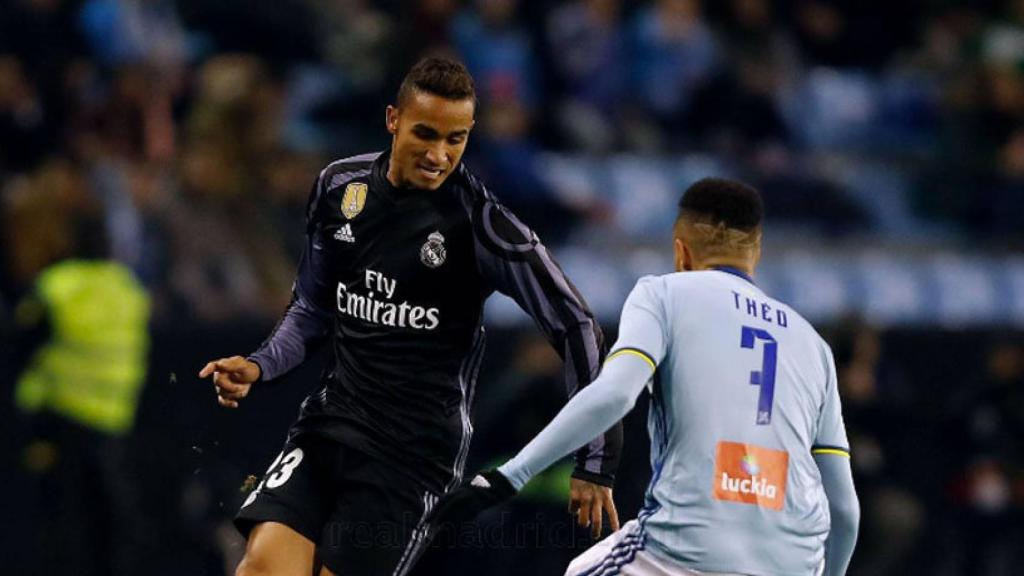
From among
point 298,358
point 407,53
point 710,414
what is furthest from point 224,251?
point 710,414

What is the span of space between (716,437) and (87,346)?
6.27 m

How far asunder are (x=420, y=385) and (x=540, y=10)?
27.4 feet

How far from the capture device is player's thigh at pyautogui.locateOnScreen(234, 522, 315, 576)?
5375 mm

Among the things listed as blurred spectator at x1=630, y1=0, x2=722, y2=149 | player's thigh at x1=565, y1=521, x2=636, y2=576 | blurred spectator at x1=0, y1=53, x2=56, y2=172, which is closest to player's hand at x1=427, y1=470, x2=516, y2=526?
player's thigh at x1=565, y1=521, x2=636, y2=576

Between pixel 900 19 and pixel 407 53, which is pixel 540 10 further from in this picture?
pixel 900 19

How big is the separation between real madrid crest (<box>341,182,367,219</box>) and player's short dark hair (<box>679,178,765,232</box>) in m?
1.12

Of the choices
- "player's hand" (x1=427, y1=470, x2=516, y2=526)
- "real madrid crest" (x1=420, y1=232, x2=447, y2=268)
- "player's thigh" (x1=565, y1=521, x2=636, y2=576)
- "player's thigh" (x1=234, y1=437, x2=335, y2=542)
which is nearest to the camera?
"player's hand" (x1=427, y1=470, x2=516, y2=526)

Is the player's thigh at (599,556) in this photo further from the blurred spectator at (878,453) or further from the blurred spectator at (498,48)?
the blurred spectator at (498,48)

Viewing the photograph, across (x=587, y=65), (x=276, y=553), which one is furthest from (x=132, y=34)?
(x=276, y=553)

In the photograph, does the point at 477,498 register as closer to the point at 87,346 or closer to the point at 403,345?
the point at 403,345

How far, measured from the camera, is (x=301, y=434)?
5.73 m

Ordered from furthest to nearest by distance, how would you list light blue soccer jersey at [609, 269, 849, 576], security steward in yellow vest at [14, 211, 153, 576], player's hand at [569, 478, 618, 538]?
security steward in yellow vest at [14, 211, 153, 576]
player's hand at [569, 478, 618, 538]
light blue soccer jersey at [609, 269, 849, 576]

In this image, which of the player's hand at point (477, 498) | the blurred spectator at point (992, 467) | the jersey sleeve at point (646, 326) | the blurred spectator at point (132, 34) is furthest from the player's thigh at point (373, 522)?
the blurred spectator at point (992, 467)

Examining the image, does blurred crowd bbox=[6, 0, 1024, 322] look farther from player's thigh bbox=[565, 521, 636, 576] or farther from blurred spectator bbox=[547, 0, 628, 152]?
player's thigh bbox=[565, 521, 636, 576]
